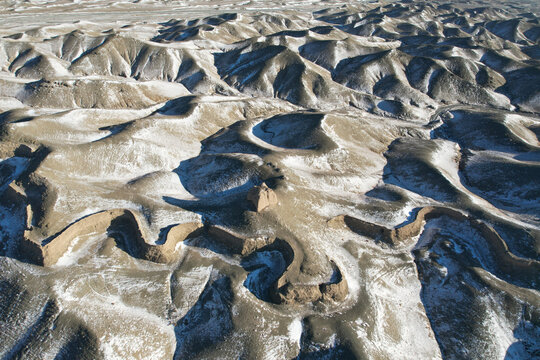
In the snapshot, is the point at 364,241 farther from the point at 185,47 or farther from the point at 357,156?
the point at 185,47

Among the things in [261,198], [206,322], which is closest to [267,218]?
[261,198]

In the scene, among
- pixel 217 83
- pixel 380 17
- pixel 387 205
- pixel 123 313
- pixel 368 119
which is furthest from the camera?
pixel 380 17

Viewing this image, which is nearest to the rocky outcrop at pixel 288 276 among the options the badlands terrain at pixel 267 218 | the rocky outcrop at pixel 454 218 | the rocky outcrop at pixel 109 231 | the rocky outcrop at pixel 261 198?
the badlands terrain at pixel 267 218

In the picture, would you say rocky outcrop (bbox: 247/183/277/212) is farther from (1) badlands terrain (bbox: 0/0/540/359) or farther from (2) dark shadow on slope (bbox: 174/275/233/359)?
(2) dark shadow on slope (bbox: 174/275/233/359)

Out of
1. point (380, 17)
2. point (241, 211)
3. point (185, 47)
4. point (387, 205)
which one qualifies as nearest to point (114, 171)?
point (241, 211)

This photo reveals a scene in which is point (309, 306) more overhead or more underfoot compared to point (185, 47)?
more underfoot

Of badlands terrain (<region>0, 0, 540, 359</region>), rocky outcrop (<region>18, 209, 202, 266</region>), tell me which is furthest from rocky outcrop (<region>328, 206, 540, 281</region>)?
rocky outcrop (<region>18, 209, 202, 266</region>)
